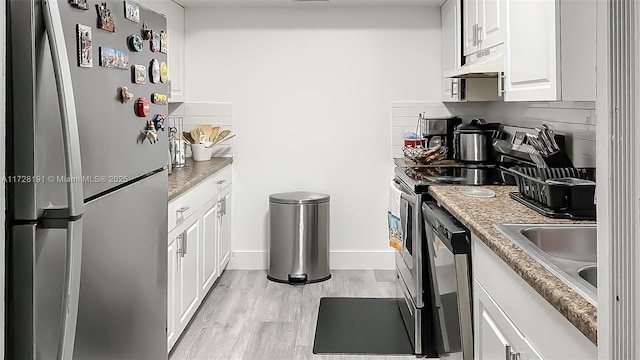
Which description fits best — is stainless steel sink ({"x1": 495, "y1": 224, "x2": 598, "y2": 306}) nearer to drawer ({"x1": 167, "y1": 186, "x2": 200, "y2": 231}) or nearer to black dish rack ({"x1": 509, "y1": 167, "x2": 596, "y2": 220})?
black dish rack ({"x1": 509, "y1": 167, "x2": 596, "y2": 220})

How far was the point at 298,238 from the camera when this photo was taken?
13.7 feet

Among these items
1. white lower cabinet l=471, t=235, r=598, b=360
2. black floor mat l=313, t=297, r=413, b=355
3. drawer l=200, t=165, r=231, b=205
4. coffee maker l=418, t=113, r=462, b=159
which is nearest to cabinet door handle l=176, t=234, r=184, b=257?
drawer l=200, t=165, r=231, b=205

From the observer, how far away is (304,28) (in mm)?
4504

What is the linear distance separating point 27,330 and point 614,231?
1062 millimetres

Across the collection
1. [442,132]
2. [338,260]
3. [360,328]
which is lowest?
[360,328]

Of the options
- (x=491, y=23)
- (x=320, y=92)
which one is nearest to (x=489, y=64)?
(x=491, y=23)

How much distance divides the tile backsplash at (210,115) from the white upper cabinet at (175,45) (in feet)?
0.35

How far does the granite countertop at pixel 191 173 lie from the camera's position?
287cm

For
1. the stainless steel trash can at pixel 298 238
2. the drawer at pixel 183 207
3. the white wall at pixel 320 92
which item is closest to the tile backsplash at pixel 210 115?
the white wall at pixel 320 92

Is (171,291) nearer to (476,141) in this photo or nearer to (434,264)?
(434,264)

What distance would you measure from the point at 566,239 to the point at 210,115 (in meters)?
3.31

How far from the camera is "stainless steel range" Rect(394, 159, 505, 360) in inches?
79.7

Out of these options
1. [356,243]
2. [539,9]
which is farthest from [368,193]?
[539,9]

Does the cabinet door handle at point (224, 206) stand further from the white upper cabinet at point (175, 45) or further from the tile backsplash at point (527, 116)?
the tile backsplash at point (527, 116)
